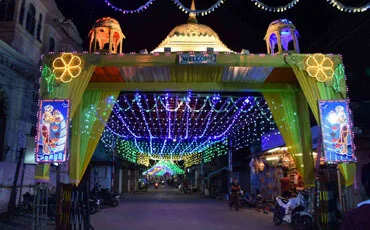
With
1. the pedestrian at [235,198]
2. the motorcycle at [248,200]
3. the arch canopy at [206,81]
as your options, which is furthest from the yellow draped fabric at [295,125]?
the motorcycle at [248,200]

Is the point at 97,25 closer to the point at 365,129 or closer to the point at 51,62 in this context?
the point at 51,62

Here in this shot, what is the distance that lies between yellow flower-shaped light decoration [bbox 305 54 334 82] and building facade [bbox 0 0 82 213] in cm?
1112

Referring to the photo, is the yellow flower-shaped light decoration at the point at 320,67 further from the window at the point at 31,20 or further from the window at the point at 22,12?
the window at the point at 31,20

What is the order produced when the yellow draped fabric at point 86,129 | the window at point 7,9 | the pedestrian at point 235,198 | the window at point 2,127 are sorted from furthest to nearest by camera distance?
the pedestrian at point 235,198
the window at point 7,9
the window at point 2,127
the yellow draped fabric at point 86,129

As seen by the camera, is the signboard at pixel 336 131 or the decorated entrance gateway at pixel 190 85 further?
the decorated entrance gateway at pixel 190 85

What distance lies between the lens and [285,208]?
10031 mm

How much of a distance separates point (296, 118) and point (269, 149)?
26.3 feet

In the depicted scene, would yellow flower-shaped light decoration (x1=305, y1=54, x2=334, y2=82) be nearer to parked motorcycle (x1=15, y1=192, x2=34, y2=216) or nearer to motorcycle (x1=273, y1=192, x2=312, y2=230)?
motorcycle (x1=273, y1=192, x2=312, y2=230)

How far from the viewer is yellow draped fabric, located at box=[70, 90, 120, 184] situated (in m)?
7.77

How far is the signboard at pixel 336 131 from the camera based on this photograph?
6934 mm

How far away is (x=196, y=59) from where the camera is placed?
740 cm

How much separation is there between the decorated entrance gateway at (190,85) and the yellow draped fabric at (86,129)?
0.03 m

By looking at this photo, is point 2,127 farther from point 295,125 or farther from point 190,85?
point 295,125

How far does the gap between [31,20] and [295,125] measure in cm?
1326
